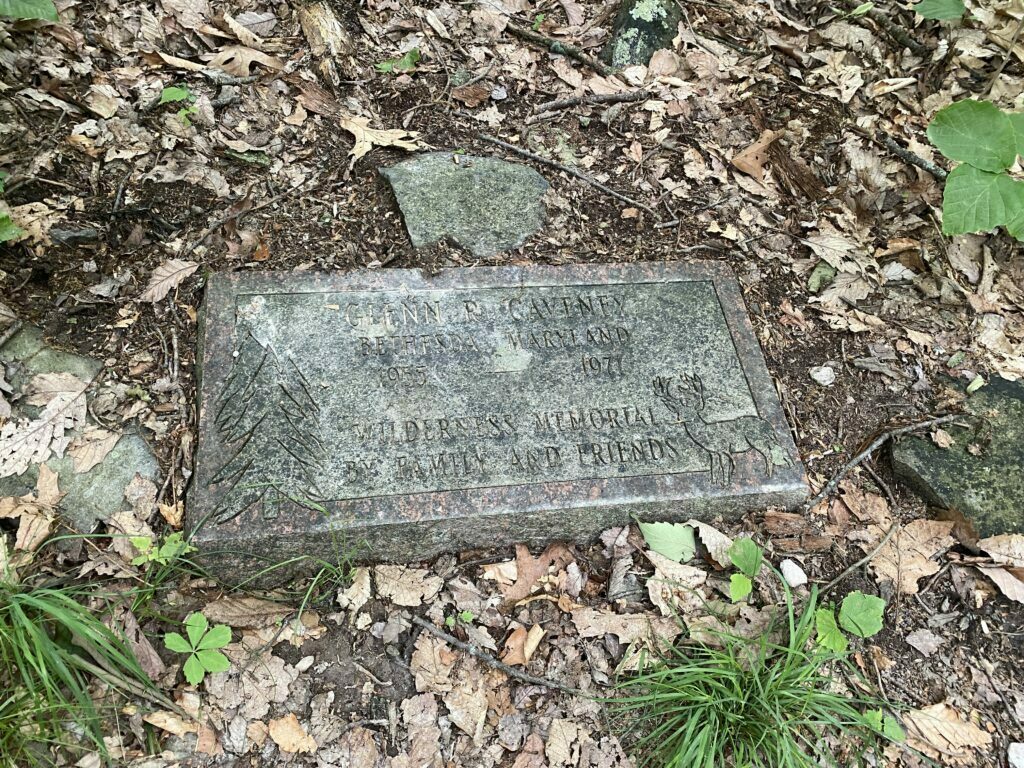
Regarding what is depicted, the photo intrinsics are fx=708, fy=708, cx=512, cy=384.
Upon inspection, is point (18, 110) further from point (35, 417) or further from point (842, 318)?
point (842, 318)

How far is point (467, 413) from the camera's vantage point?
2652 mm

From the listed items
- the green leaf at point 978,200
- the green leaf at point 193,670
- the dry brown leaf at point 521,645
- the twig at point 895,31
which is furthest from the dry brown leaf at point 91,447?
the twig at point 895,31

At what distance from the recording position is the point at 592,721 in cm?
233

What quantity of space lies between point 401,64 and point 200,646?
123 inches

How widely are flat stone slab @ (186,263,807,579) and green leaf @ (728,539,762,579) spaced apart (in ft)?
0.53

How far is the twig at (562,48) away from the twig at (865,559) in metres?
2.86

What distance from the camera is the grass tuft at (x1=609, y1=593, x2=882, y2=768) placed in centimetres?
217

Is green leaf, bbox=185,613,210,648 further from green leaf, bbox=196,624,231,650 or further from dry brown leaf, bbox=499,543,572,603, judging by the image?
dry brown leaf, bbox=499,543,572,603

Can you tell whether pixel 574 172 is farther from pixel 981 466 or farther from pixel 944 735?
pixel 944 735

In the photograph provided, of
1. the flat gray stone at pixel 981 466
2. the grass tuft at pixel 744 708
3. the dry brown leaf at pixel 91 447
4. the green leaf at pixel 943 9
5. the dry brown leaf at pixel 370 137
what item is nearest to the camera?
the grass tuft at pixel 744 708

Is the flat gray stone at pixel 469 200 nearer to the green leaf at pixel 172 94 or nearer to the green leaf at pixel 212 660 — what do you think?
the green leaf at pixel 172 94

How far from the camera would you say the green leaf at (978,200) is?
2840 millimetres

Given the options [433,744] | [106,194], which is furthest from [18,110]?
[433,744]

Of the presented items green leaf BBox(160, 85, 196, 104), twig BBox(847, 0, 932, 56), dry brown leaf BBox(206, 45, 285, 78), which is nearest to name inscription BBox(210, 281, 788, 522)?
green leaf BBox(160, 85, 196, 104)
